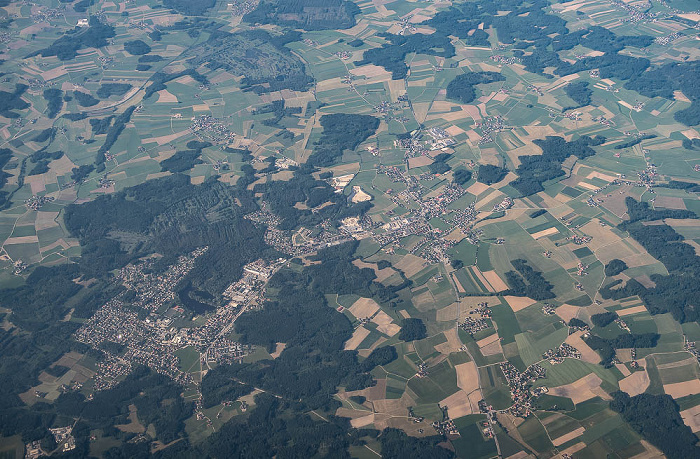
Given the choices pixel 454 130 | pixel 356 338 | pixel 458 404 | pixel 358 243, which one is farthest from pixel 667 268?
pixel 454 130

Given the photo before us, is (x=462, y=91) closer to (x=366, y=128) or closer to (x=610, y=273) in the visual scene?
(x=366, y=128)

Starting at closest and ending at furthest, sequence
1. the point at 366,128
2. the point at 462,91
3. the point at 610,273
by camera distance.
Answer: the point at 610,273 → the point at 366,128 → the point at 462,91

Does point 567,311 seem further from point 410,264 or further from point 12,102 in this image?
point 12,102

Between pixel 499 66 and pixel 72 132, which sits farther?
pixel 499 66

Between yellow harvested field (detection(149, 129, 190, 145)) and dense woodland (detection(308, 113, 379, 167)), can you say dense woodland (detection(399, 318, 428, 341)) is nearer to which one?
dense woodland (detection(308, 113, 379, 167))

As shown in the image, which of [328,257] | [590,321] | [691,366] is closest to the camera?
[691,366]

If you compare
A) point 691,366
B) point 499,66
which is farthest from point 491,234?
point 499,66

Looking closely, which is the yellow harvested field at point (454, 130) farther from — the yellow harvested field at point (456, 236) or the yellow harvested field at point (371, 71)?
the yellow harvested field at point (456, 236)

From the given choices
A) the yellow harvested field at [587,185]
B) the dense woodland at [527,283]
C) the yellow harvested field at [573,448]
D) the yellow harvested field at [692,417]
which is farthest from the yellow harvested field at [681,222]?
the yellow harvested field at [573,448]
